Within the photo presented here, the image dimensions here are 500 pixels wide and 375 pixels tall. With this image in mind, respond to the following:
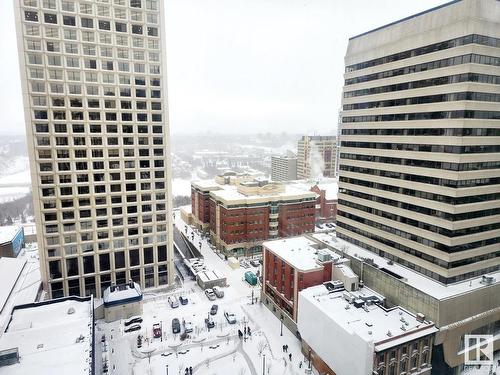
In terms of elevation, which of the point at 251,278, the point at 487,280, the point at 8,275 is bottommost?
the point at 251,278

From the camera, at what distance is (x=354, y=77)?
6012 centimetres

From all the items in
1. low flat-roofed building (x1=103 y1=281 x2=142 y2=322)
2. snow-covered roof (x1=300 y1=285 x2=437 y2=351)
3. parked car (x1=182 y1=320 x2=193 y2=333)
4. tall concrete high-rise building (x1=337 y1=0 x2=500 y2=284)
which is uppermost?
tall concrete high-rise building (x1=337 y1=0 x2=500 y2=284)

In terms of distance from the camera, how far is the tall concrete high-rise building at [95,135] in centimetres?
5700

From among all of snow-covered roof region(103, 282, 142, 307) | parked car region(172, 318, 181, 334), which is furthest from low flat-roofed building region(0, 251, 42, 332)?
parked car region(172, 318, 181, 334)

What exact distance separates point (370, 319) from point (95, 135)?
55980mm

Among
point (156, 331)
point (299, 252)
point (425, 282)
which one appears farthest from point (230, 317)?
point (425, 282)

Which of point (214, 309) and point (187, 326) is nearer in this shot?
point (187, 326)

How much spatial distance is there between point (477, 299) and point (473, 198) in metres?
14.5

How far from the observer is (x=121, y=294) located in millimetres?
60656

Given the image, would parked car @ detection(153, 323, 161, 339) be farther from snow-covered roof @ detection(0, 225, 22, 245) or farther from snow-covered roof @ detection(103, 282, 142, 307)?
snow-covered roof @ detection(0, 225, 22, 245)

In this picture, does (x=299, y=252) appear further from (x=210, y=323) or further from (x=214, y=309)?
(x=210, y=323)

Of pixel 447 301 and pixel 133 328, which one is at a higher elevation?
pixel 447 301

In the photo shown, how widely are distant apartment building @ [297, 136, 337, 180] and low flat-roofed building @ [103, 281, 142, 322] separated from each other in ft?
448

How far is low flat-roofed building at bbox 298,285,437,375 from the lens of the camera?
129 feet
